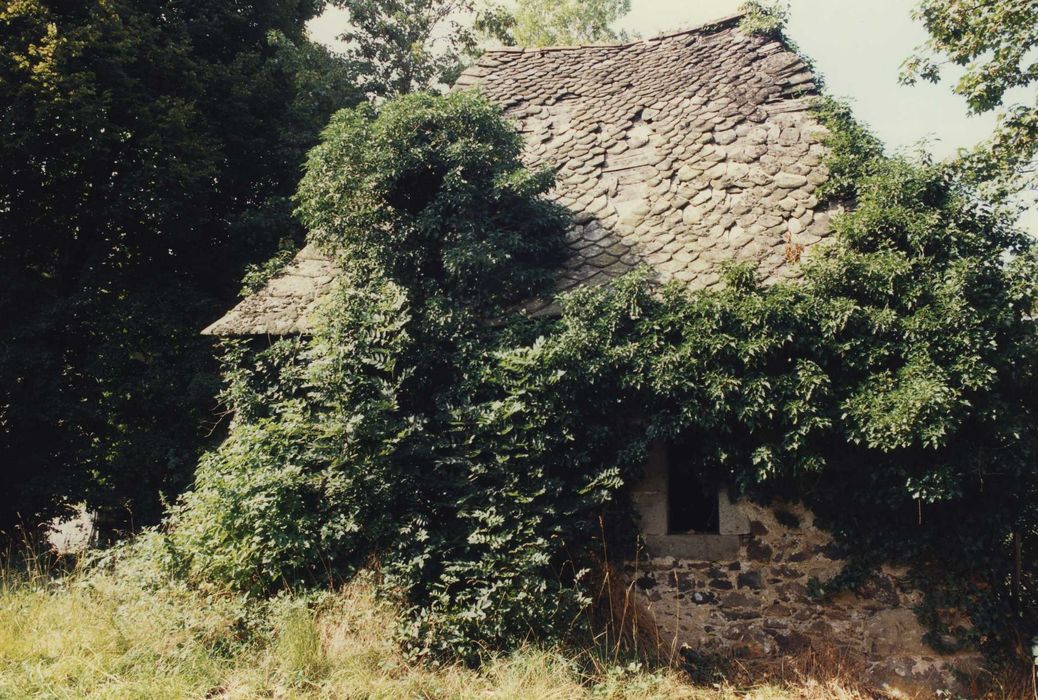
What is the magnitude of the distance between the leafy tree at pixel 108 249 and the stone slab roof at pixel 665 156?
4.33 meters

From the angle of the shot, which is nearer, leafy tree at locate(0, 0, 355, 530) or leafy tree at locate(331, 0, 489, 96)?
leafy tree at locate(0, 0, 355, 530)

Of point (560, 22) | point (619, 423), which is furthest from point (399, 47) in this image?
point (619, 423)

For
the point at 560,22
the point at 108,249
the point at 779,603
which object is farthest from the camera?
the point at 560,22

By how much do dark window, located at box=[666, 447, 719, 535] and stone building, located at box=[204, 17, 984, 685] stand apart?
0.02 m

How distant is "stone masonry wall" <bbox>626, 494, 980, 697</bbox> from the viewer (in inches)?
259

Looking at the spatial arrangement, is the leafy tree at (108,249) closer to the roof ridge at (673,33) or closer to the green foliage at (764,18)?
the roof ridge at (673,33)

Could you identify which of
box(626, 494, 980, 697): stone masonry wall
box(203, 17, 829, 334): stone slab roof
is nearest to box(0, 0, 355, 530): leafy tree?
box(203, 17, 829, 334): stone slab roof

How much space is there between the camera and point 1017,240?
23.5ft

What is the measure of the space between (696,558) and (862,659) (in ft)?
5.64

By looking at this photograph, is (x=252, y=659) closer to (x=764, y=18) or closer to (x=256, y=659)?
(x=256, y=659)

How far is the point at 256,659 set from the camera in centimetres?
592

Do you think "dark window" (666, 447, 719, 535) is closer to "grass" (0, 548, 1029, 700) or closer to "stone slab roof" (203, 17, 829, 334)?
"grass" (0, 548, 1029, 700)

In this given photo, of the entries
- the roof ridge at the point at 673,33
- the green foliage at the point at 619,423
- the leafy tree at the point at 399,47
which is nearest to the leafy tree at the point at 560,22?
the leafy tree at the point at 399,47

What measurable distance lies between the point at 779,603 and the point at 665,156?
5.82m
